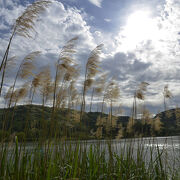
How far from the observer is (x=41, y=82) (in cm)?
347

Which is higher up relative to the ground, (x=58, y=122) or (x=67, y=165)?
(x=58, y=122)

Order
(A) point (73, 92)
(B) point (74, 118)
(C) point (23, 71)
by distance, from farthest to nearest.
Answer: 1. (B) point (74, 118)
2. (A) point (73, 92)
3. (C) point (23, 71)

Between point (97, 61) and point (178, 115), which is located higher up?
point (97, 61)

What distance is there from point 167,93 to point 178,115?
1.00m

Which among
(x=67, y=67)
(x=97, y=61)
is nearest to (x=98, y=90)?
(x=97, y=61)

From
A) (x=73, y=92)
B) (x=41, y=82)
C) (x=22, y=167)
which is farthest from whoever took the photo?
(x=73, y=92)

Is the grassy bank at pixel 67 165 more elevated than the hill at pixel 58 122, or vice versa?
the hill at pixel 58 122

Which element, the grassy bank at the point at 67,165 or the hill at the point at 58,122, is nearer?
the grassy bank at the point at 67,165

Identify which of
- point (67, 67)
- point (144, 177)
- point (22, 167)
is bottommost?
point (144, 177)

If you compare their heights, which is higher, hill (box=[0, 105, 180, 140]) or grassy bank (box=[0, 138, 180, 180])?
hill (box=[0, 105, 180, 140])

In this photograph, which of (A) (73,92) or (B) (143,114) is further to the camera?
(B) (143,114)

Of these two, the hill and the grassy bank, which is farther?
the hill

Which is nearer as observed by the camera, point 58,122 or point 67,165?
point 67,165

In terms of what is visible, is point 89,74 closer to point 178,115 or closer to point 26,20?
point 26,20
